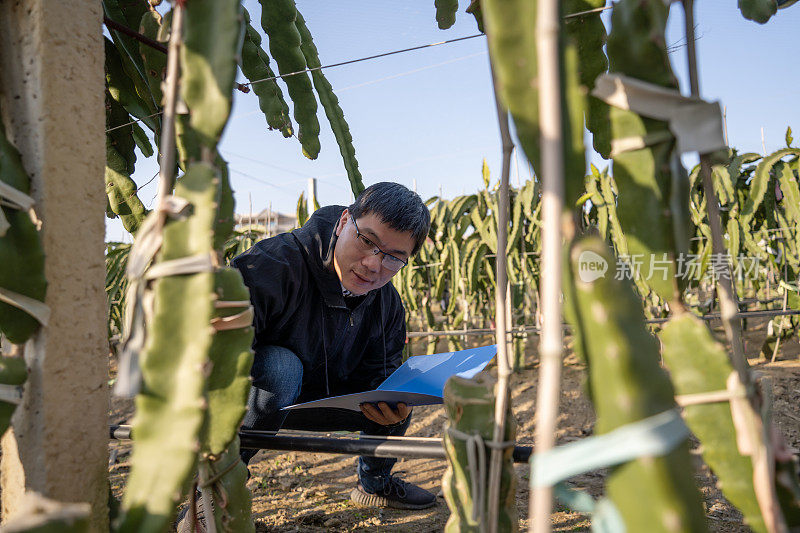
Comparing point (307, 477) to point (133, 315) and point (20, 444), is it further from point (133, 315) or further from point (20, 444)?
point (133, 315)

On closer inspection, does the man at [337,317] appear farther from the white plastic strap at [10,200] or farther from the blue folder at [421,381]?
the white plastic strap at [10,200]

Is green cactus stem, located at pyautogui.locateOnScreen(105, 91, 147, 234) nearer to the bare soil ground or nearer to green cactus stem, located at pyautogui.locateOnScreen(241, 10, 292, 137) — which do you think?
green cactus stem, located at pyautogui.locateOnScreen(241, 10, 292, 137)

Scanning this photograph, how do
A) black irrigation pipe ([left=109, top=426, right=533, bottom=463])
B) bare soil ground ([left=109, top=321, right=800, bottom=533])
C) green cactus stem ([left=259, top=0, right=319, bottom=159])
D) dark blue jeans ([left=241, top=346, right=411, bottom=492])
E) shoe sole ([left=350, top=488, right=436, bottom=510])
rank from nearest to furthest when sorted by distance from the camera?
black irrigation pipe ([left=109, top=426, right=533, bottom=463]) → green cactus stem ([left=259, top=0, right=319, bottom=159]) → dark blue jeans ([left=241, top=346, right=411, bottom=492]) → bare soil ground ([left=109, top=321, right=800, bottom=533]) → shoe sole ([left=350, top=488, right=436, bottom=510])

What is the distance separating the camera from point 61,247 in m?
0.61

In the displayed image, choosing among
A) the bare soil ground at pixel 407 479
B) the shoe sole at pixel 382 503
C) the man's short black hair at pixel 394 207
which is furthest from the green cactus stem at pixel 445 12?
the shoe sole at pixel 382 503

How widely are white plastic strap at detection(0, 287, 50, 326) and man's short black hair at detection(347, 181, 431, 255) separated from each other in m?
0.88

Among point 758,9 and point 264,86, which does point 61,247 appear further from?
point 758,9

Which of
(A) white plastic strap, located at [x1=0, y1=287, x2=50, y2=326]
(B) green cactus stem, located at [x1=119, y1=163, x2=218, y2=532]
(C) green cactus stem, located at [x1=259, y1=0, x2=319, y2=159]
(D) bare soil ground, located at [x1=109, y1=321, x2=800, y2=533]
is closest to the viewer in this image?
(B) green cactus stem, located at [x1=119, y1=163, x2=218, y2=532]

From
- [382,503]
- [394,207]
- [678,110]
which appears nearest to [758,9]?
[678,110]

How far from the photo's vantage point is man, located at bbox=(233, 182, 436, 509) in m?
1.35

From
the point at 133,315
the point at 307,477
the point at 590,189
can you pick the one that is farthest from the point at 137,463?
the point at 590,189

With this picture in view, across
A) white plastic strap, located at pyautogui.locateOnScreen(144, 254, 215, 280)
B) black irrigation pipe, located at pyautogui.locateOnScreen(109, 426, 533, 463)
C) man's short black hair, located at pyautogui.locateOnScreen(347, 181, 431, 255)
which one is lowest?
Result: black irrigation pipe, located at pyautogui.locateOnScreen(109, 426, 533, 463)

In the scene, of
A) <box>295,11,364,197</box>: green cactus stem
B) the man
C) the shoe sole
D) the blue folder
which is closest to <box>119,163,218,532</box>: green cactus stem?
the blue folder

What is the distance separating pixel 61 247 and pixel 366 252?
831 mm
